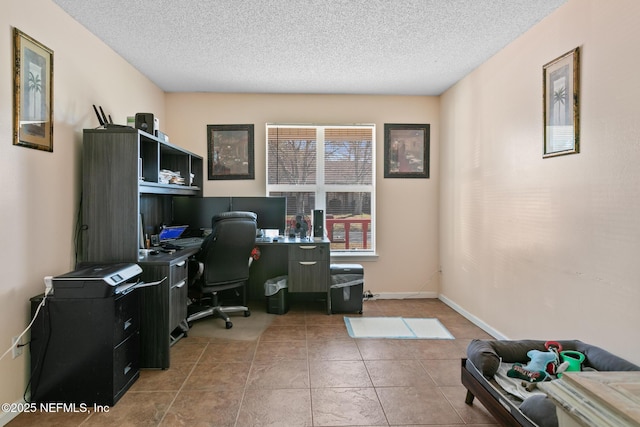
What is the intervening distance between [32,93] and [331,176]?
9.84 feet

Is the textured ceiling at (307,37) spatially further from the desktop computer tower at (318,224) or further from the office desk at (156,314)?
the office desk at (156,314)

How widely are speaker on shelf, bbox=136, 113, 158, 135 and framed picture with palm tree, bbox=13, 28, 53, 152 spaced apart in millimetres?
658

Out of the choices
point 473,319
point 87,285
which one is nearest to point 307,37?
point 87,285

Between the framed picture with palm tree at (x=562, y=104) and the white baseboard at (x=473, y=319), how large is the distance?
163 cm

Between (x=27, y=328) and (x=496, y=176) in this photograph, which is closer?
(x=27, y=328)

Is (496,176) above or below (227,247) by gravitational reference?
above

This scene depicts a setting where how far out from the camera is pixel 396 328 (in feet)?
11.0

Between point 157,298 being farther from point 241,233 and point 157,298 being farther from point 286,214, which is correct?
→ point 286,214

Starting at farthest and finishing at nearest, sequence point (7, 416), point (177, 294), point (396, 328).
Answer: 1. point (396, 328)
2. point (177, 294)
3. point (7, 416)

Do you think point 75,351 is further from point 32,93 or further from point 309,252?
point 309,252

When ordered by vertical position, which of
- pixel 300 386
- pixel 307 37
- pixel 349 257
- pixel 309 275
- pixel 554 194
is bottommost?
pixel 300 386

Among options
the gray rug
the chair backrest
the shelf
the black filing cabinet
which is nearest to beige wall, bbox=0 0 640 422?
the black filing cabinet

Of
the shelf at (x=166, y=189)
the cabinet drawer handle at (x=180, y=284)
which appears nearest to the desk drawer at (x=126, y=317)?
the cabinet drawer handle at (x=180, y=284)

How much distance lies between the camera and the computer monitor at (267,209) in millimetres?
4008
